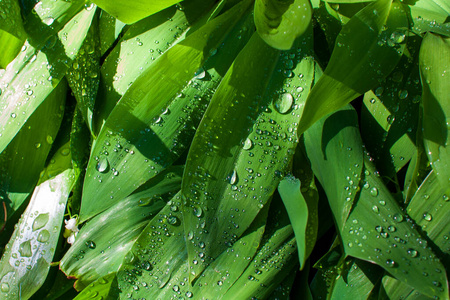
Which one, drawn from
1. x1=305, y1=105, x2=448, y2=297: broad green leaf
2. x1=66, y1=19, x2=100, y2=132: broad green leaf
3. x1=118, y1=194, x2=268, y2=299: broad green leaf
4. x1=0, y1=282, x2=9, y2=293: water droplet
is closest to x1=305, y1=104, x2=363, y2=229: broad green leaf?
x1=305, y1=105, x2=448, y2=297: broad green leaf

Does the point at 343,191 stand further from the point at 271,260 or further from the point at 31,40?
the point at 31,40

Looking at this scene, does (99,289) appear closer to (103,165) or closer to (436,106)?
(103,165)

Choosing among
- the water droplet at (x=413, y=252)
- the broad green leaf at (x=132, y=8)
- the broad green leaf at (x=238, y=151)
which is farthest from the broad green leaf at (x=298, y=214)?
the broad green leaf at (x=132, y=8)

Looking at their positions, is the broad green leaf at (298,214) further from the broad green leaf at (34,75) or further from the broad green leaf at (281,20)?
the broad green leaf at (34,75)

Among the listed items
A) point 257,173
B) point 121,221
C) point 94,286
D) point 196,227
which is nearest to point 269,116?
point 257,173

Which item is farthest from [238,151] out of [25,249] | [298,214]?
[25,249]
